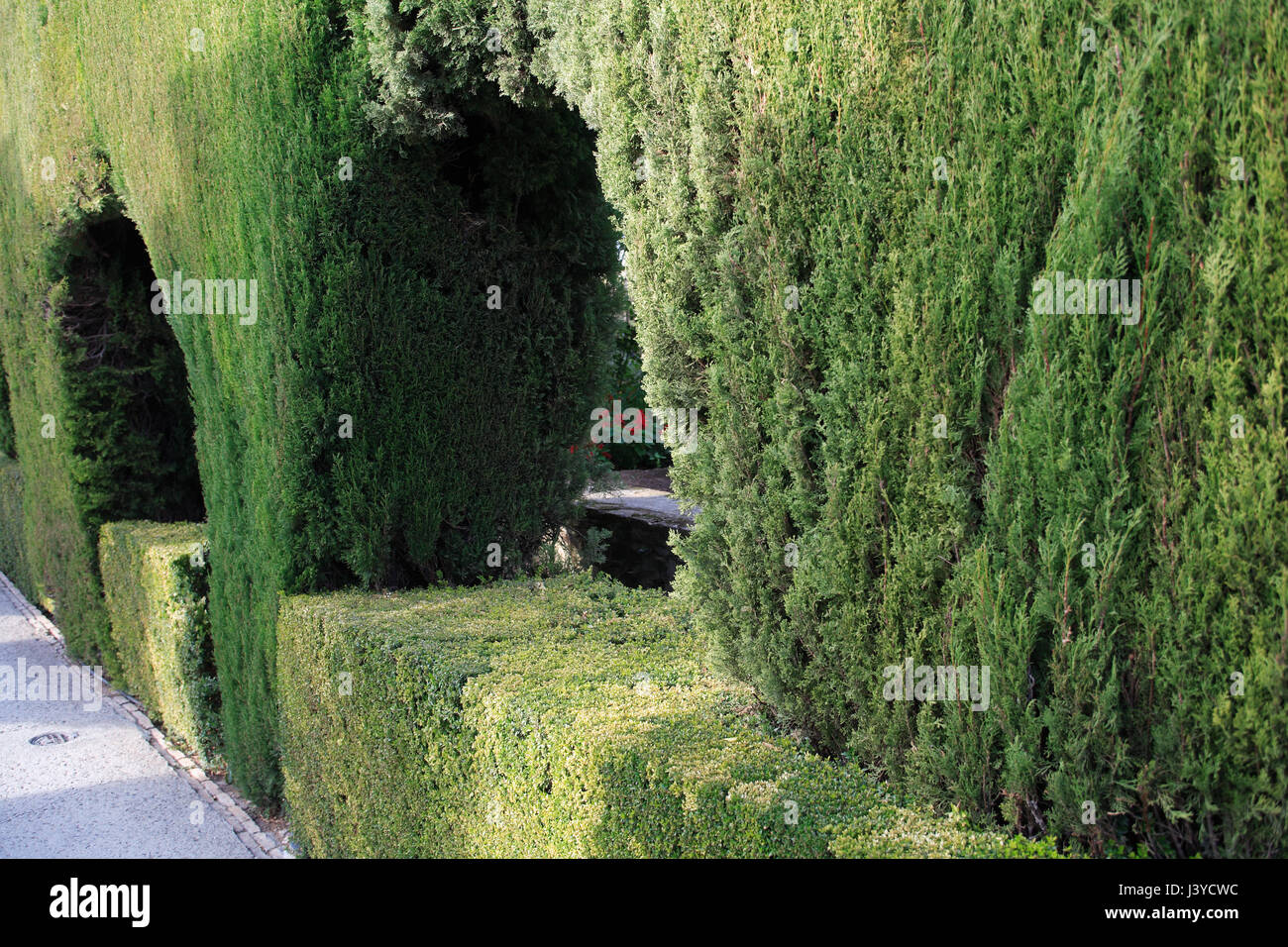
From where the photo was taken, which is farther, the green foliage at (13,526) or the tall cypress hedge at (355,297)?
the green foliage at (13,526)

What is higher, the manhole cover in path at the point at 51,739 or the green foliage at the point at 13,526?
the green foliage at the point at 13,526

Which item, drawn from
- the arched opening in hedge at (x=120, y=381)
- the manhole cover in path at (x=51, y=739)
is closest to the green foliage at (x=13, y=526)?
the arched opening in hedge at (x=120, y=381)

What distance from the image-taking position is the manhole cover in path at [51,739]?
7438 millimetres

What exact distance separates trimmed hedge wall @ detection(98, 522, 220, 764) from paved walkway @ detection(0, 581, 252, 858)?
0.32 metres

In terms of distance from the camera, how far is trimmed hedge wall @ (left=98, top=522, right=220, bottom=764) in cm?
689

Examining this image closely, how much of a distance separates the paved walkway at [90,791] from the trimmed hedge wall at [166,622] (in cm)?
32

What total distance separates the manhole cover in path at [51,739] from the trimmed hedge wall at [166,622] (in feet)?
2.08

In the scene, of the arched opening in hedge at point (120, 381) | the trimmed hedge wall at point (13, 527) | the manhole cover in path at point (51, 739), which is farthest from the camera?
the trimmed hedge wall at point (13, 527)

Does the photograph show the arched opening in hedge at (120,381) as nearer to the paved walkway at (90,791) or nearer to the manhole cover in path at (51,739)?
the paved walkway at (90,791)

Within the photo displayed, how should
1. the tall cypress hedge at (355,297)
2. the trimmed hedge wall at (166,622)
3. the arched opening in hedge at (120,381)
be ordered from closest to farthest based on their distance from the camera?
1. the tall cypress hedge at (355,297)
2. the trimmed hedge wall at (166,622)
3. the arched opening in hedge at (120,381)

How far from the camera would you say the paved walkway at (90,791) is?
5.78 meters

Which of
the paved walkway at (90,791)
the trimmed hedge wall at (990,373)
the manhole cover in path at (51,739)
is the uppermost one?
the trimmed hedge wall at (990,373)

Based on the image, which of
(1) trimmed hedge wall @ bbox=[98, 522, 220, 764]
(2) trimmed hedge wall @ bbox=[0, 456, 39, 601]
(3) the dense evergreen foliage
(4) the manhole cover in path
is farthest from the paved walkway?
(2) trimmed hedge wall @ bbox=[0, 456, 39, 601]

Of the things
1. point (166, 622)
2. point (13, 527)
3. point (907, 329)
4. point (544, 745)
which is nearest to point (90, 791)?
point (166, 622)
